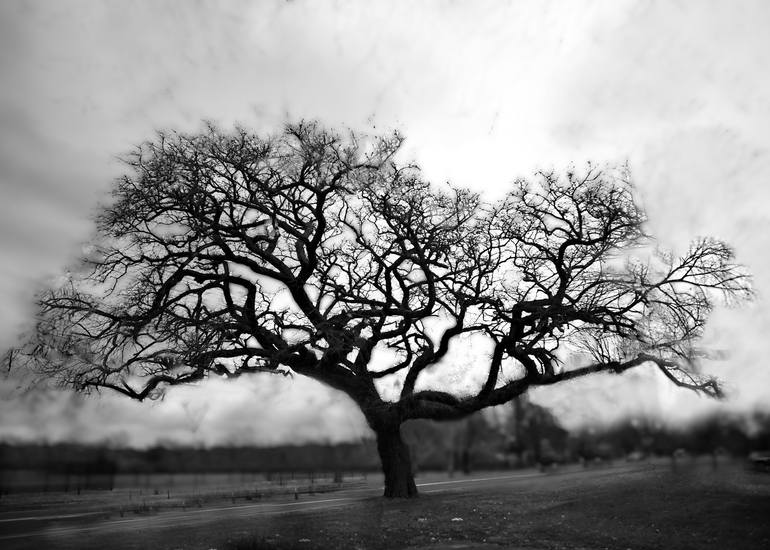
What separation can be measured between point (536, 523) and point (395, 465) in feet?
24.7

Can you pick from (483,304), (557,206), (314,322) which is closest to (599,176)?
(557,206)

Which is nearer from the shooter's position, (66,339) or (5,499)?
(66,339)

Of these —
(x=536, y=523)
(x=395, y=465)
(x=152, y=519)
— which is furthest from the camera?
(x=395, y=465)

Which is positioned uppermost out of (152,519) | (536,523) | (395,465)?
(395,465)

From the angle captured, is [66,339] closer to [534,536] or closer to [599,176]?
[534,536]

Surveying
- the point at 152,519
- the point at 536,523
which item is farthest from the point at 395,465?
the point at 152,519

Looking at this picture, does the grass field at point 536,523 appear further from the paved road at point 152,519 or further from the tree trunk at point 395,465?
the tree trunk at point 395,465

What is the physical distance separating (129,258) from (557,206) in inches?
573

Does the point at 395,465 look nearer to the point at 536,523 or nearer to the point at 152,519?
the point at 536,523

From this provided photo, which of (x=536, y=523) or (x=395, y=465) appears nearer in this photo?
(x=536, y=523)

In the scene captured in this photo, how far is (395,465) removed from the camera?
71.0 feet

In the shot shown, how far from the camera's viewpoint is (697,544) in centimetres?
1185

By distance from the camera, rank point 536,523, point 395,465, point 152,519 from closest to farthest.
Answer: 1. point 536,523
2. point 152,519
3. point 395,465

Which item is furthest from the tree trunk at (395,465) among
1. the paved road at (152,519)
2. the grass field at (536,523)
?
the grass field at (536,523)
